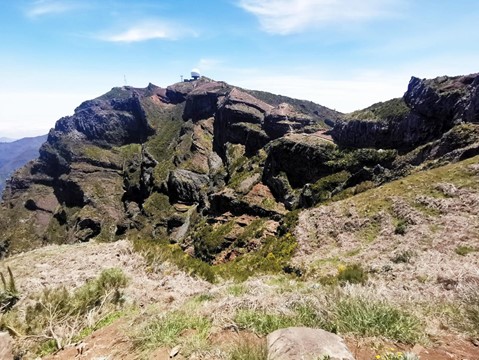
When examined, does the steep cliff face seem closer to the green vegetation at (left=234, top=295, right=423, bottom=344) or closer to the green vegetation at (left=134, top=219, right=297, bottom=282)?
the green vegetation at (left=134, top=219, right=297, bottom=282)

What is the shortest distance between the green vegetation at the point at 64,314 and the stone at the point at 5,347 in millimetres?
858

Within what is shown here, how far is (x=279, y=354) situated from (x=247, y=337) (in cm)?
161

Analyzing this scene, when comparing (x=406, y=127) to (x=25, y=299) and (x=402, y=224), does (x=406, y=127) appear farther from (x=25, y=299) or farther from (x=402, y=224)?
(x=25, y=299)

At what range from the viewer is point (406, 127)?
71.4m

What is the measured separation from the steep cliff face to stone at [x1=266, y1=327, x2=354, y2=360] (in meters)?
56.9

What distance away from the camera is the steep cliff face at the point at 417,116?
58.9 metres

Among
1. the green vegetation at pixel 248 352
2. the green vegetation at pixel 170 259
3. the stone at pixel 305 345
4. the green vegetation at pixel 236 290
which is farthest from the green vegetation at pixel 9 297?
the stone at pixel 305 345

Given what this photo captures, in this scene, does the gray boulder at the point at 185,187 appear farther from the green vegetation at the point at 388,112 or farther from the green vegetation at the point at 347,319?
the green vegetation at the point at 347,319

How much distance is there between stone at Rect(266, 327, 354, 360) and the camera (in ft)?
20.0

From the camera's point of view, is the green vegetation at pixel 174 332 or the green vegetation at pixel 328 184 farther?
the green vegetation at pixel 328 184

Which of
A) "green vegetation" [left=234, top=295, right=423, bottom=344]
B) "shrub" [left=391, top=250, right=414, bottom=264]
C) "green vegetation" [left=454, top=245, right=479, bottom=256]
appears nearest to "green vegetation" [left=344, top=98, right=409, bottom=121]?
"green vegetation" [left=454, top=245, right=479, bottom=256]

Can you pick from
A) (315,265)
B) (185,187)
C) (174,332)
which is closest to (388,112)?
(315,265)

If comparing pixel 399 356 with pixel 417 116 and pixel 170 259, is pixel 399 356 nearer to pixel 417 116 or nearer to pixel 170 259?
pixel 170 259

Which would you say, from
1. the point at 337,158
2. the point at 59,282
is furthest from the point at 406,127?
the point at 59,282
